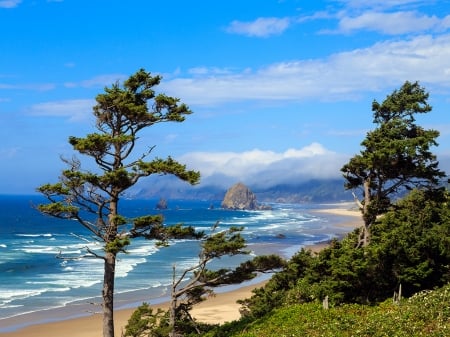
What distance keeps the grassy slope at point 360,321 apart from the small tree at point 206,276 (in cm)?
176

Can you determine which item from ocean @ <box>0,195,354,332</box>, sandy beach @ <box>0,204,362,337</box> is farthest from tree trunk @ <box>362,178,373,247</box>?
sandy beach @ <box>0,204,362,337</box>

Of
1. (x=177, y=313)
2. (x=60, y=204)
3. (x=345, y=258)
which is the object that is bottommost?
(x=177, y=313)

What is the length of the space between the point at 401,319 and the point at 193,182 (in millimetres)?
6825

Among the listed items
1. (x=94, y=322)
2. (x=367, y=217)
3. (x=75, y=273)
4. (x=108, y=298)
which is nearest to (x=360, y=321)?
(x=108, y=298)

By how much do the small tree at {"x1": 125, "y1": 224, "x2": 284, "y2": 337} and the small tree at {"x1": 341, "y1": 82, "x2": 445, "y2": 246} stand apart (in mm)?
5116

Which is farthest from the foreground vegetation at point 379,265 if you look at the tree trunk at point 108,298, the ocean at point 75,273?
the ocean at point 75,273

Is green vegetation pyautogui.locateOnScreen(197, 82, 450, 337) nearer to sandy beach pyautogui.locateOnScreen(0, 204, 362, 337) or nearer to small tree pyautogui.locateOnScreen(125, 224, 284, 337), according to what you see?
small tree pyautogui.locateOnScreen(125, 224, 284, 337)

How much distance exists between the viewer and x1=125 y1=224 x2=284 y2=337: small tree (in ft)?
59.4

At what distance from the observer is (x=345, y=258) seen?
19547mm

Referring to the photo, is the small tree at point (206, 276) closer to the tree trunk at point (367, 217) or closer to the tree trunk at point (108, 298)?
the tree trunk at point (108, 298)

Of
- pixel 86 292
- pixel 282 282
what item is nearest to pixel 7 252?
pixel 86 292

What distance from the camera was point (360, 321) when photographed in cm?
1566

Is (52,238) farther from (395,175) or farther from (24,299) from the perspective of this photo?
(395,175)

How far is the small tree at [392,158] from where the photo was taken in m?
21.9
